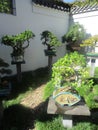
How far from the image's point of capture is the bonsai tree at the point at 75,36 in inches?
307

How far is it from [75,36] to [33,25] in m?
1.99

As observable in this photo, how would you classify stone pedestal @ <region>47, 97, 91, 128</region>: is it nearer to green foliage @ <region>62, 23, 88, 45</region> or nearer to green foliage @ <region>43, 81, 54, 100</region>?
green foliage @ <region>43, 81, 54, 100</region>

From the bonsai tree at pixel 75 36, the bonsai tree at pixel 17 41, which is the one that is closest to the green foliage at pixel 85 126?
the bonsai tree at pixel 17 41

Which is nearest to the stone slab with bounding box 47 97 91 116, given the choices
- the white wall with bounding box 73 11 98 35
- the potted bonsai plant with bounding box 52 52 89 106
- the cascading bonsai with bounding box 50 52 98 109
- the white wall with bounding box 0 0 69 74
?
the potted bonsai plant with bounding box 52 52 89 106

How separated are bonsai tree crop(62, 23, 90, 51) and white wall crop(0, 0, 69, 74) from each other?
53 cm

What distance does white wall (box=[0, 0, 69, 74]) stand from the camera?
595cm

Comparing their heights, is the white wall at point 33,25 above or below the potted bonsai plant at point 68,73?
above

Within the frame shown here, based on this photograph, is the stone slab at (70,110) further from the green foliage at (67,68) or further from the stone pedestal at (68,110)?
the green foliage at (67,68)

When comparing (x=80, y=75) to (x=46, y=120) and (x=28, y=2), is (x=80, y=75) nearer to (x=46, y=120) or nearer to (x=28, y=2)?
(x=46, y=120)

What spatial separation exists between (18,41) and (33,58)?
2.07 m

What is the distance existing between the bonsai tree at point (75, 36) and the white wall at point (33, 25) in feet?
1.74

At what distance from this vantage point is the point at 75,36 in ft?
25.6

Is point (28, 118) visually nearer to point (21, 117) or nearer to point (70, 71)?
point (21, 117)

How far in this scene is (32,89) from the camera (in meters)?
5.48
